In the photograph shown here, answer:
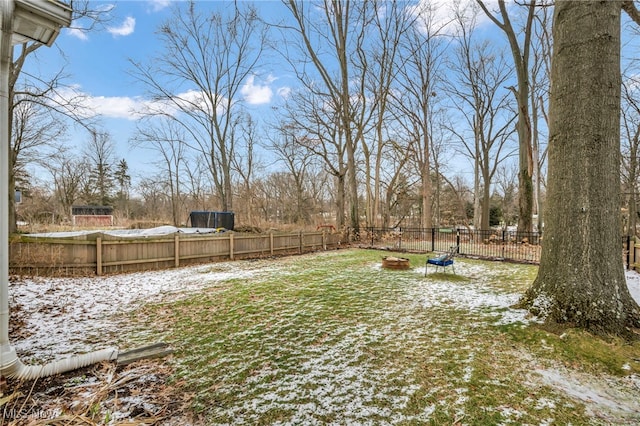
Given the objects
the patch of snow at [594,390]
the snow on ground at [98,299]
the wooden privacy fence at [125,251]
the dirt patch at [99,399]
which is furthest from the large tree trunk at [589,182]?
the wooden privacy fence at [125,251]

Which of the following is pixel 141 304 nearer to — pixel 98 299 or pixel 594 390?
pixel 98 299

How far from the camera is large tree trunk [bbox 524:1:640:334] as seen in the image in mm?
3490

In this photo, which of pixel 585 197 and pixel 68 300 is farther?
pixel 68 300

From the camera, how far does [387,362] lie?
2.91m

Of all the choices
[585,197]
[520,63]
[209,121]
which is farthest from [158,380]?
[209,121]

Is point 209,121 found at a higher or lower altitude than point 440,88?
lower

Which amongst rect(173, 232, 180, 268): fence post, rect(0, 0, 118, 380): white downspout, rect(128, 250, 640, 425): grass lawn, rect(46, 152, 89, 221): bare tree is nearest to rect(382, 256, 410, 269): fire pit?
rect(128, 250, 640, 425): grass lawn

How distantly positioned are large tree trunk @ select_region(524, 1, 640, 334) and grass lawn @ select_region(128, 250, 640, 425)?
0.53m

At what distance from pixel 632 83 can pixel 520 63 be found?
21.4 ft

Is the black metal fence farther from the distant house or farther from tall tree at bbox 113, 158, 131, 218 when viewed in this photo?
tall tree at bbox 113, 158, 131, 218

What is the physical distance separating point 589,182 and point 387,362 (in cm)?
340

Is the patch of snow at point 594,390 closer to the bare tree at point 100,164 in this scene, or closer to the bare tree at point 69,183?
the bare tree at point 69,183

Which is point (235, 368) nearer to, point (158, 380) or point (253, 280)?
point (158, 380)

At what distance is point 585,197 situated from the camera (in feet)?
11.8
